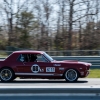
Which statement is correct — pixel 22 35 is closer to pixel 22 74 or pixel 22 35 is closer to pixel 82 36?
pixel 82 36

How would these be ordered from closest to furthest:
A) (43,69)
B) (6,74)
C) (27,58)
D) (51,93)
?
(51,93) < (43,69) < (6,74) < (27,58)

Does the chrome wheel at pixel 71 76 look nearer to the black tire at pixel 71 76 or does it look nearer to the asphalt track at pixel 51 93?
the black tire at pixel 71 76

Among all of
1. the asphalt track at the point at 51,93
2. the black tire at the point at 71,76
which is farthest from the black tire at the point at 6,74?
the asphalt track at the point at 51,93

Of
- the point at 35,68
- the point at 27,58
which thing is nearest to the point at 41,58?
the point at 35,68

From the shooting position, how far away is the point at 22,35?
3834 centimetres

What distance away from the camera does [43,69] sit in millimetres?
11953

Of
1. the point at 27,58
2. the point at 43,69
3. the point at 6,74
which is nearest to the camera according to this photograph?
the point at 43,69

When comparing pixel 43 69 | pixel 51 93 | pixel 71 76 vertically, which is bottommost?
pixel 71 76

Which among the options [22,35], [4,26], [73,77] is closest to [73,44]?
[22,35]

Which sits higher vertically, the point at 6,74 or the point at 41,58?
the point at 41,58

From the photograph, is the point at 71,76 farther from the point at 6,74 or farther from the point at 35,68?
the point at 6,74

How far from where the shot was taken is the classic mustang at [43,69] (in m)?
11.9

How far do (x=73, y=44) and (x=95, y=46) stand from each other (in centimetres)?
315

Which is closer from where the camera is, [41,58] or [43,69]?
[43,69]
